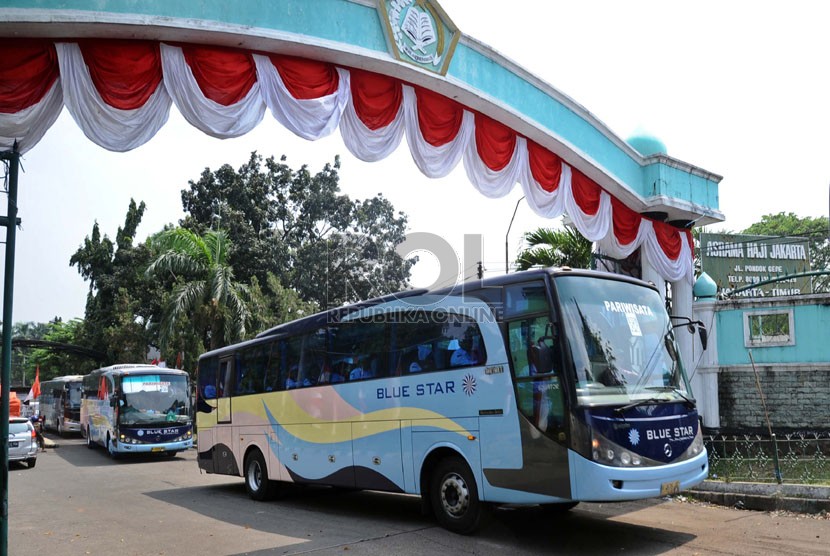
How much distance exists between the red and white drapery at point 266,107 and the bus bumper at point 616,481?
23.5 feet

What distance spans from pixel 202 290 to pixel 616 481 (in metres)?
19.4

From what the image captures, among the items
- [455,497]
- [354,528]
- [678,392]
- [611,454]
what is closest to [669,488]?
[611,454]

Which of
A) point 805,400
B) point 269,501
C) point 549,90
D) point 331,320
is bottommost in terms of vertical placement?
point 269,501

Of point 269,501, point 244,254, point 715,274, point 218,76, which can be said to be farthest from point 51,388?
point 715,274

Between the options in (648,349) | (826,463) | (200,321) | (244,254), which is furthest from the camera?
(244,254)

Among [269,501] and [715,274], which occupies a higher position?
[715,274]

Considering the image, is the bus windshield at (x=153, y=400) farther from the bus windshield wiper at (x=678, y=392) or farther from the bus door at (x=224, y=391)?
the bus windshield wiper at (x=678, y=392)

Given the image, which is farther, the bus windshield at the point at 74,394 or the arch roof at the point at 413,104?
the bus windshield at the point at 74,394

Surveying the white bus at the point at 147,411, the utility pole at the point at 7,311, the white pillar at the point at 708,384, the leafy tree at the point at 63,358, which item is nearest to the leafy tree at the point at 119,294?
the leafy tree at the point at 63,358

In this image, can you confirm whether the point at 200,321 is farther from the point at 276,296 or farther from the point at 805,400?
the point at 805,400

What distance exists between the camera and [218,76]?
1099cm

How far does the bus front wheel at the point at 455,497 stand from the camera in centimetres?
837

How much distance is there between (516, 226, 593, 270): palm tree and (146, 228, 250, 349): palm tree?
1064cm

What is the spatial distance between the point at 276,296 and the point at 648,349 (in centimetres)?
2111
